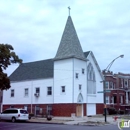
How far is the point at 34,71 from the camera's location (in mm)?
48062

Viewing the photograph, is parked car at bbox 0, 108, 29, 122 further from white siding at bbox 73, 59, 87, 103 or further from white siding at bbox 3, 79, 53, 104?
white siding at bbox 3, 79, 53, 104

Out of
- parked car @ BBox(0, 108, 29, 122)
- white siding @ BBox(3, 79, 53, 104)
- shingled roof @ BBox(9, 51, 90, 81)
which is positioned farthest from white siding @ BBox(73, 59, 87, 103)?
parked car @ BBox(0, 108, 29, 122)

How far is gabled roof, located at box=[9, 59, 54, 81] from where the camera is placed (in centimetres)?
4531

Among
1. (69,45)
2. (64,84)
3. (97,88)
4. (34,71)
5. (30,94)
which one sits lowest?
(30,94)

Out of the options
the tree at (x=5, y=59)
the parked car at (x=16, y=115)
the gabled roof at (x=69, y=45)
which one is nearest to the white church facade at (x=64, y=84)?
the gabled roof at (x=69, y=45)

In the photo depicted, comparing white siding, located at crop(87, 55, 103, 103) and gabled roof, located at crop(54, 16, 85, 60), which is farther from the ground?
gabled roof, located at crop(54, 16, 85, 60)

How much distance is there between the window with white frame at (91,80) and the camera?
1721 inches

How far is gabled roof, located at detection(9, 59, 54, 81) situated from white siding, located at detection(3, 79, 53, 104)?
3.29 ft

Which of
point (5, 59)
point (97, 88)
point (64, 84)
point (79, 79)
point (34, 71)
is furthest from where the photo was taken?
point (34, 71)

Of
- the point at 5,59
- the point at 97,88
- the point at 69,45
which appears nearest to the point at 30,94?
the point at 69,45

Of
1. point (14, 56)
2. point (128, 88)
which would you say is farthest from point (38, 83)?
point (128, 88)

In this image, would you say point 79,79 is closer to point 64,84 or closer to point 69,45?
point 64,84

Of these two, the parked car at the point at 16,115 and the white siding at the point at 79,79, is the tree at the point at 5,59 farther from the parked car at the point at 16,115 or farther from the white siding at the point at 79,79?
the white siding at the point at 79,79

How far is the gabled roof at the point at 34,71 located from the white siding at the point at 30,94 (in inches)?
39.5
